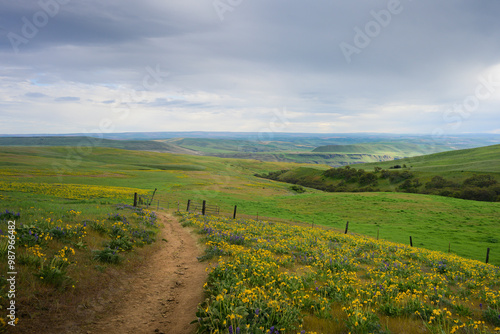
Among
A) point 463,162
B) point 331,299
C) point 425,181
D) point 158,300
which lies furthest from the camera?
point 463,162

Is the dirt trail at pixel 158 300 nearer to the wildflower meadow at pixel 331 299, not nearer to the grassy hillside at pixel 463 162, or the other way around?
the wildflower meadow at pixel 331 299

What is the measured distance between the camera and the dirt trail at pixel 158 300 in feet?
22.5

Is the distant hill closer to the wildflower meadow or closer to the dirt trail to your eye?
the wildflower meadow

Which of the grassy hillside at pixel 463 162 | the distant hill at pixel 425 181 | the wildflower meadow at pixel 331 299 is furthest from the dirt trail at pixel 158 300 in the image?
the grassy hillside at pixel 463 162

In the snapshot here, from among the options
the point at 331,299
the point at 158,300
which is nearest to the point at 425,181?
the point at 331,299

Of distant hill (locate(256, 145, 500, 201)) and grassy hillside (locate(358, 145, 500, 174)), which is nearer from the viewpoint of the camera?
distant hill (locate(256, 145, 500, 201))

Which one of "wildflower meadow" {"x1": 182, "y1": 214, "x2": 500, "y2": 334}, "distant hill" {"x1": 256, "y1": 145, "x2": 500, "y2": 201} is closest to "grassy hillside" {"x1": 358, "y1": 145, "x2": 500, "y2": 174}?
"distant hill" {"x1": 256, "y1": 145, "x2": 500, "y2": 201}

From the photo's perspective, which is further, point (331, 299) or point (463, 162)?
point (463, 162)

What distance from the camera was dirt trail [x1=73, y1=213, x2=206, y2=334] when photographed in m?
6.84

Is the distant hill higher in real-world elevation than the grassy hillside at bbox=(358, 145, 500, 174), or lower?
lower

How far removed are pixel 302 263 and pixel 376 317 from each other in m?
6.64

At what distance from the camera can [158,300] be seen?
8539 millimetres

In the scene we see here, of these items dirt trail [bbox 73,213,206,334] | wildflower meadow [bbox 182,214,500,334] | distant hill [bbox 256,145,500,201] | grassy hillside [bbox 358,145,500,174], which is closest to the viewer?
wildflower meadow [bbox 182,214,500,334]

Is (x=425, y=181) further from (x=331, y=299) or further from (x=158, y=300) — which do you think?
(x=158, y=300)
